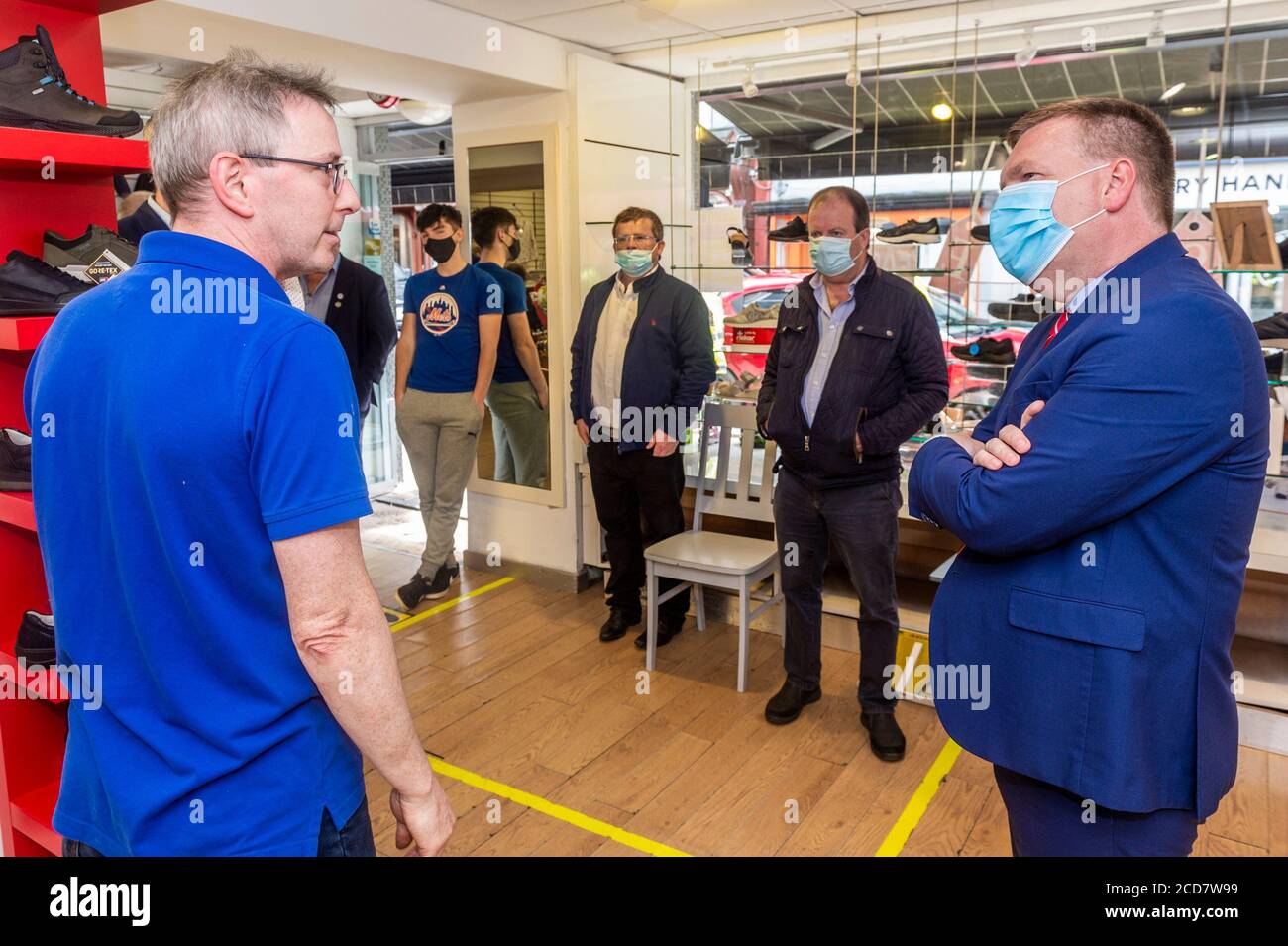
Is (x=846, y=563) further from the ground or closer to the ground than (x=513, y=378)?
closer to the ground

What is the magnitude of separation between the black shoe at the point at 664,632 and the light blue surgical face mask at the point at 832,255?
180 centimetres

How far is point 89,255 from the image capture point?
6.47ft

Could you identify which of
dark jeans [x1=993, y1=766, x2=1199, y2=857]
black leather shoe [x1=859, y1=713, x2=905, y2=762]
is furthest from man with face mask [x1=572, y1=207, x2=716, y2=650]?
dark jeans [x1=993, y1=766, x2=1199, y2=857]

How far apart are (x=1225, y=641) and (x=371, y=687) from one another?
1.26 metres

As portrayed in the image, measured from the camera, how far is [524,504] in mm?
5082

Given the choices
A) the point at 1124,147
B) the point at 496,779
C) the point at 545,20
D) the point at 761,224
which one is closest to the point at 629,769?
the point at 496,779

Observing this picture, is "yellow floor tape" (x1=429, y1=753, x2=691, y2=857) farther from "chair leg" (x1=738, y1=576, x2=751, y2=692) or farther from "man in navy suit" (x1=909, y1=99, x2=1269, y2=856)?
"man in navy suit" (x1=909, y1=99, x2=1269, y2=856)

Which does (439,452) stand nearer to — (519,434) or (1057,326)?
(519,434)

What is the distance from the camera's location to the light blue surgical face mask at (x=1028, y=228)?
1558 millimetres

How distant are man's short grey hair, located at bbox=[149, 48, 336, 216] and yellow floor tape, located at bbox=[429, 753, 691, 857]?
7.04 feet

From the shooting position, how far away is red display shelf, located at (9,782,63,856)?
2.09 meters

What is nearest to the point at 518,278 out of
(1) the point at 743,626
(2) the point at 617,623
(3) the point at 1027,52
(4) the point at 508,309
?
(4) the point at 508,309

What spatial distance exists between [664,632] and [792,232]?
1965 mm
